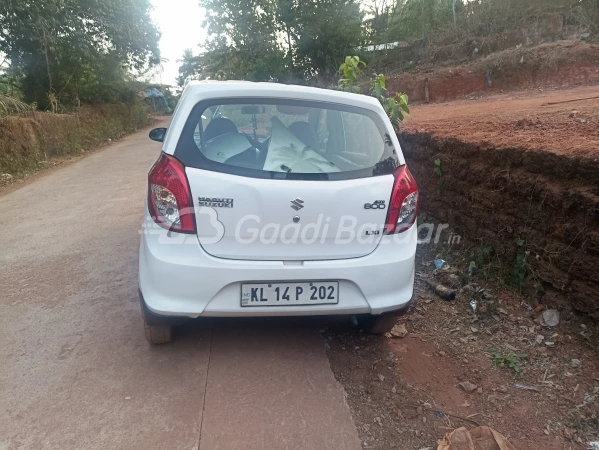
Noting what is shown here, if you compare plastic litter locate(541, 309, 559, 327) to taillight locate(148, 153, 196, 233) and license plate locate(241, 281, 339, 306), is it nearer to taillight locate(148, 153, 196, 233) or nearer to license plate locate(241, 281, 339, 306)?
license plate locate(241, 281, 339, 306)

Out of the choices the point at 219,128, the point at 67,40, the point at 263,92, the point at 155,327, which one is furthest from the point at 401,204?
the point at 67,40

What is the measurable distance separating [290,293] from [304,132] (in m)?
1.05

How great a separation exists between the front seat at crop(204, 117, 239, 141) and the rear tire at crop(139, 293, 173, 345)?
Answer: 109 centimetres

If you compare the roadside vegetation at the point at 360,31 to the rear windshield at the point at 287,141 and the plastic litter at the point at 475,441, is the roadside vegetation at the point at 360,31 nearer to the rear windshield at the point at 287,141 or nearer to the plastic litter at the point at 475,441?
the rear windshield at the point at 287,141

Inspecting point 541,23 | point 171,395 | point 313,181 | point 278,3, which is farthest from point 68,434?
point 278,3

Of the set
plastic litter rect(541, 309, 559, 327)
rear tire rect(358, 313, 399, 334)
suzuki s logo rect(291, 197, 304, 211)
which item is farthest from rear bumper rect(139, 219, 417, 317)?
plastic litter rect(541, 309, 559, 327)

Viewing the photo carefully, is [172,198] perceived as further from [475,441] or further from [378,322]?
[475,441]

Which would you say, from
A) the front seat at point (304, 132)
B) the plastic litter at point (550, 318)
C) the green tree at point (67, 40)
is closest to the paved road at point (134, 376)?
the front seat at point (304, 132)

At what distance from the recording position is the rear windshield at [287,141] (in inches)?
101

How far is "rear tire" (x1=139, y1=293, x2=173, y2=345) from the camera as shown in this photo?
2.66 metres

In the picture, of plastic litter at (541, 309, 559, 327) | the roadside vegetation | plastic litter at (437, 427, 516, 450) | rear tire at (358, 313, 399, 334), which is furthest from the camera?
the roadside vegetation

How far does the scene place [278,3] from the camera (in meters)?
21.3

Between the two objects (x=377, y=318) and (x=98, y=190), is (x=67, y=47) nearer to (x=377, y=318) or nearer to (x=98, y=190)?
(x=98, y=190)

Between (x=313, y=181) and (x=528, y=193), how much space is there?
1729 millimetres
